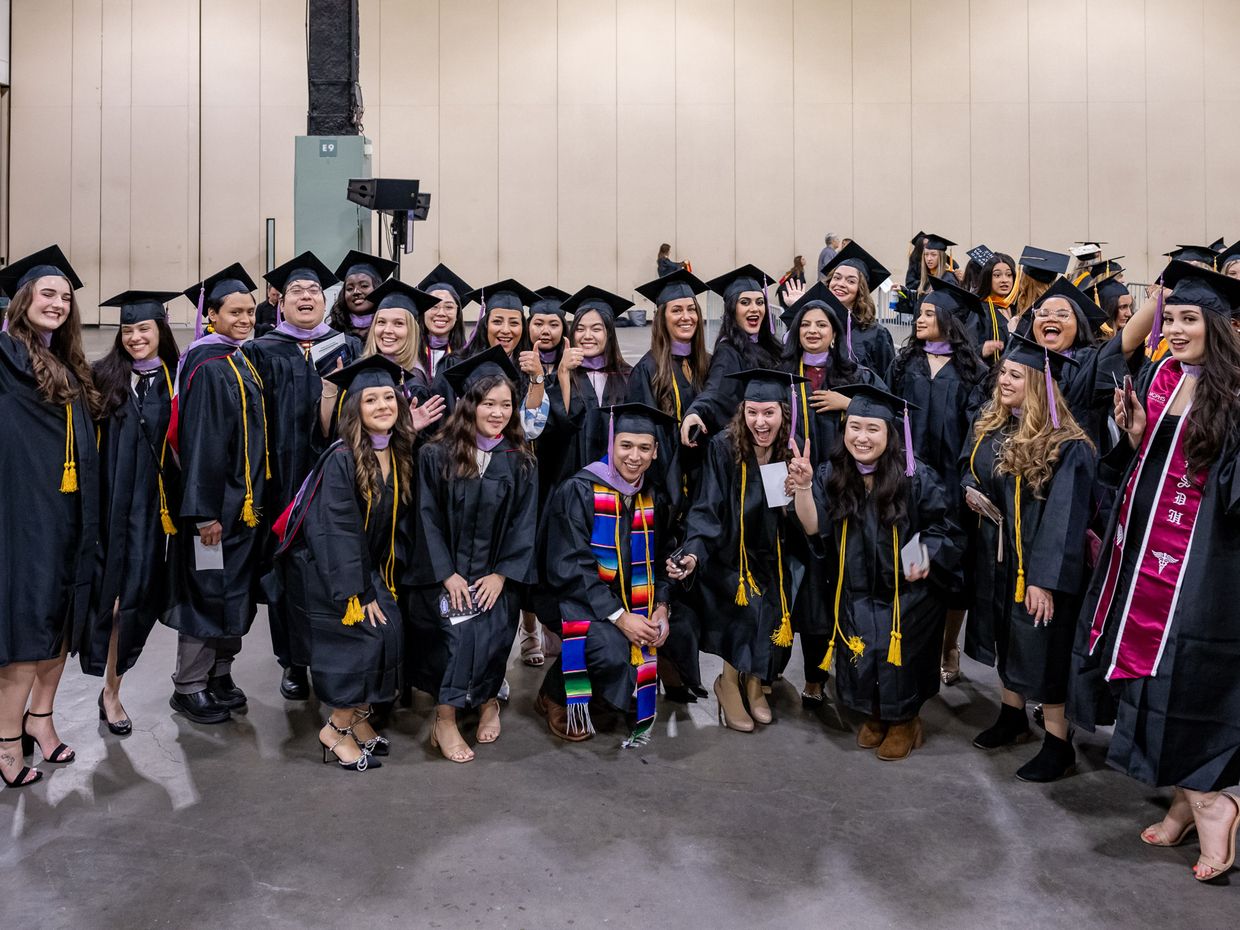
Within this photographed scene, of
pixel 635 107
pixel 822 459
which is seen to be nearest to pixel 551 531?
pixel 822 459

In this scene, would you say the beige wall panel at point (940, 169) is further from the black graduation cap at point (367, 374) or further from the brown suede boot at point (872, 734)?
the black graduation cap at point (367, 374)

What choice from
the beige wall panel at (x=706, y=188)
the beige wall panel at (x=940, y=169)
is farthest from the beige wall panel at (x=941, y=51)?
the beige wall panel at (x=706, y=188)

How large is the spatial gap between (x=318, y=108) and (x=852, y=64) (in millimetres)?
8436

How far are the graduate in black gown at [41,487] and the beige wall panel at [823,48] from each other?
12.9 metres

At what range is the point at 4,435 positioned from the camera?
3.64m

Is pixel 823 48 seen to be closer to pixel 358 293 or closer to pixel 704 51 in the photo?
pixel 704 51

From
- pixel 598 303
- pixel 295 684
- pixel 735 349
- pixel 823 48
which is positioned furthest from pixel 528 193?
pixel 295 684

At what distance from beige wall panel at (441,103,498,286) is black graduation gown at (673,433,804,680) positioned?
11308 mm

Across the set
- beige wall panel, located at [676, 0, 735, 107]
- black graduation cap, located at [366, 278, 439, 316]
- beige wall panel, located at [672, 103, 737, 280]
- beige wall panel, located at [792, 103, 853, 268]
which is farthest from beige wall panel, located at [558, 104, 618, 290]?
black graduation cap, located at [366, 278, 439, 316]

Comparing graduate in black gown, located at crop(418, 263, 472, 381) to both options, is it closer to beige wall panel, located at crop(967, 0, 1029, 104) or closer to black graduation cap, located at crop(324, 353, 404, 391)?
black graduation cap, located at crop(324, 353, 404, 391)

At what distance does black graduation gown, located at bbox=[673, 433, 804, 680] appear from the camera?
4.38 meters

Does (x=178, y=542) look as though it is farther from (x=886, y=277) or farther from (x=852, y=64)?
(x=852, y=64)

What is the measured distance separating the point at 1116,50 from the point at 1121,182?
5.81ft

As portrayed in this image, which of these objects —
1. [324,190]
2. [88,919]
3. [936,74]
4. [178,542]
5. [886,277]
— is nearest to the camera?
[88,919]
